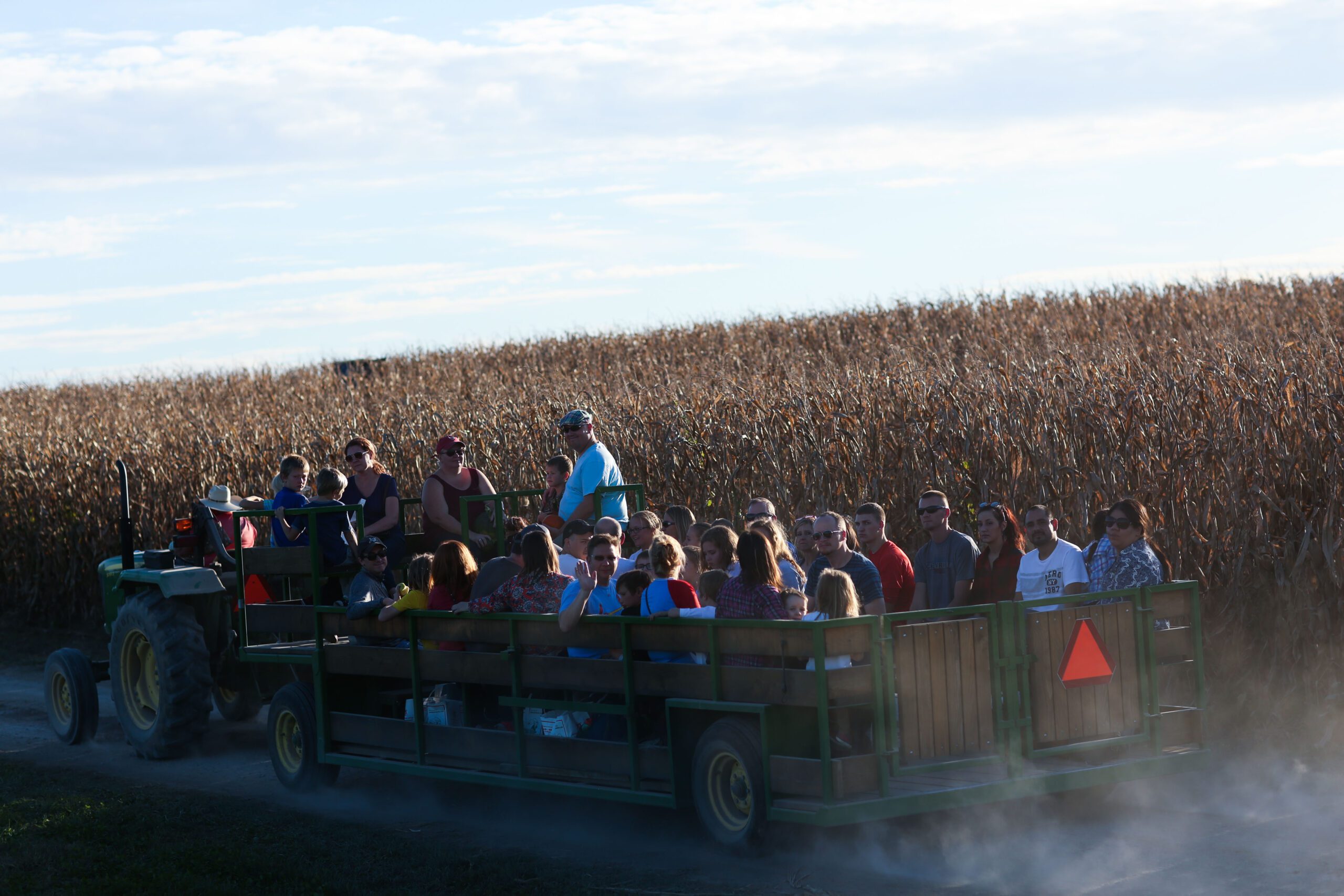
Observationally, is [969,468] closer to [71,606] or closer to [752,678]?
[752,678]

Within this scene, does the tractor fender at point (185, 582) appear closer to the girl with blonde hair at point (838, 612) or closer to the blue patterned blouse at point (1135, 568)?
the girl with blonde hair at point (838, 612)

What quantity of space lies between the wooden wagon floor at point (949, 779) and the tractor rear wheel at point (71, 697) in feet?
21.6

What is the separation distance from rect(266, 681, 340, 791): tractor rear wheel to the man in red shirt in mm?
3555

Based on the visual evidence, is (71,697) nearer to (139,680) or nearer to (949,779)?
(139,680)

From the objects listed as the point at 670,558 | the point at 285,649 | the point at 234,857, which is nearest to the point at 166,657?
the point at 285,649

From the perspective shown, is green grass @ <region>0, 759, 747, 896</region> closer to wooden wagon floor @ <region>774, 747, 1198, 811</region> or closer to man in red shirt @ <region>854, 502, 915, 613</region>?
wooden wagon floor @ <region>774, 747, 1198, 811</region>

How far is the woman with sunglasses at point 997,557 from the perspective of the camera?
8.42 meters

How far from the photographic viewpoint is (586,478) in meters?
9.75

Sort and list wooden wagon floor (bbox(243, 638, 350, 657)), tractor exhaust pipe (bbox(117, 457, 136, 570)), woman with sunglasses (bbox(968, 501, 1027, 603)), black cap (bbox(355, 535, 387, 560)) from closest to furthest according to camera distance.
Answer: woman with sunglasses (bbox(968, 501, 1027, 603)), black cap (bbox(355, 535, 387, 560)), wooden wagon floor (bbox(243, 638, 350, 657)), tractor exhaust pipe (bbox(117, 457, 136, 570))

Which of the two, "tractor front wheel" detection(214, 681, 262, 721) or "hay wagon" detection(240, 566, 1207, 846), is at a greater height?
"hay wagon" detection(240, 566, 1207, 846)

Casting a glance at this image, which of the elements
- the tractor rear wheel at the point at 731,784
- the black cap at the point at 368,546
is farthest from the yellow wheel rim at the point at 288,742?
the tractor rear wheel at the point at 731,784

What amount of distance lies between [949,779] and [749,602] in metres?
1.22

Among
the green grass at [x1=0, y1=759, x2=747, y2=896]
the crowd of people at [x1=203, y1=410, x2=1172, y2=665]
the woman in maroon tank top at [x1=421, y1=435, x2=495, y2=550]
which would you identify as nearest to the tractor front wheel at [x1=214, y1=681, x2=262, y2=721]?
the crowd of people at [x1=203, y1=410, x2=1172, y2=665]

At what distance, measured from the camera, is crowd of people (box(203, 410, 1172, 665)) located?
715cm
